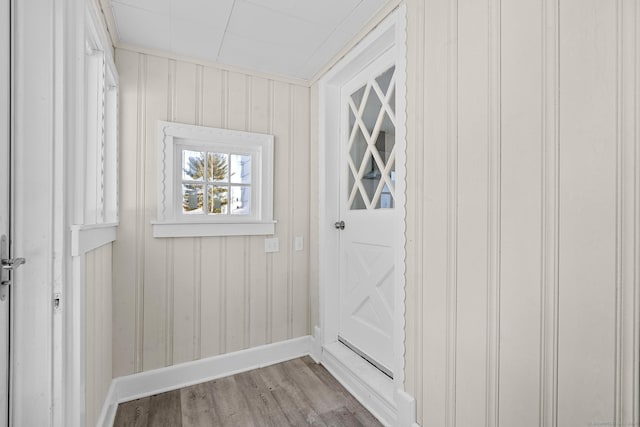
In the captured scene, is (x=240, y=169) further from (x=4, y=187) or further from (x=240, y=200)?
(x=4, y=187)

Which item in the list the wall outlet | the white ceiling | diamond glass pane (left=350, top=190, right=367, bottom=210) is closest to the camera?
the white ceiling

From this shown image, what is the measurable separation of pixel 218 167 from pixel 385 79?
1.31 m

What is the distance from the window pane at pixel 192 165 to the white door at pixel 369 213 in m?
1.04

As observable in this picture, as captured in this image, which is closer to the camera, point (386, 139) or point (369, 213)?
point (386, 139)

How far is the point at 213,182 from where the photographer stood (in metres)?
2.25

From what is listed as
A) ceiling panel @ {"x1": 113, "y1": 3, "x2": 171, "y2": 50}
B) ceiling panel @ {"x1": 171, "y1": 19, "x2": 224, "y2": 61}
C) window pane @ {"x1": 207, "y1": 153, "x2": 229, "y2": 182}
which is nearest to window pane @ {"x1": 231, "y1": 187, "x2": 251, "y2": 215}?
window pane @ {"x1": 207, "y1": 153, "x2": 229, "y2": 182}

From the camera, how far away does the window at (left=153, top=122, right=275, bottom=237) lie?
2074 millimetres

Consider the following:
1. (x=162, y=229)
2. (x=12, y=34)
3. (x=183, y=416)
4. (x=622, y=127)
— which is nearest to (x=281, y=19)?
(x=12, y=34)

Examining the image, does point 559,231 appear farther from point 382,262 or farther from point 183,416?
point 183,416

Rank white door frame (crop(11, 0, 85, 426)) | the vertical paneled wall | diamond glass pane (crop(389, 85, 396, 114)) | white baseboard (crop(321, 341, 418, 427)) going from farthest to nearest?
diamond glass pane (crop(389, 85, 396, 114)) → white baseboard (crop(321, 341, 418, 427)) → white door frame (crop(11, 0, 85, 426)) → the vertical paneled wall

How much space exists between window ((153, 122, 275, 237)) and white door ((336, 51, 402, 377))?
621 mm

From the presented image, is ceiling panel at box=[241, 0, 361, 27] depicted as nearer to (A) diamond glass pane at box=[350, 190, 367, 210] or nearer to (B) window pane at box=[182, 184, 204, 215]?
(A) diamond glass pane at box=[350, 190, 367, 210]

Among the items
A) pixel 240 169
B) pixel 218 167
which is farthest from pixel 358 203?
pixel 218 167

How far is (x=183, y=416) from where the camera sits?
5.88 ft
